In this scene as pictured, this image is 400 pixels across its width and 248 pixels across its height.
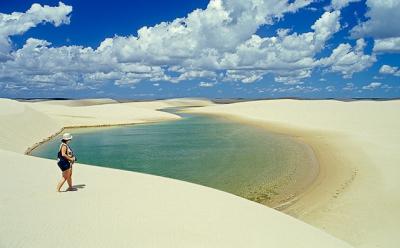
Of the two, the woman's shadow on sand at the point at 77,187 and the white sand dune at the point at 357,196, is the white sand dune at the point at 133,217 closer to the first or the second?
the woman's shadow on sand at the point at 77,187

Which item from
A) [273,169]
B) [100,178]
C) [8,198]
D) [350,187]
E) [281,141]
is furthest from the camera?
[281,141]

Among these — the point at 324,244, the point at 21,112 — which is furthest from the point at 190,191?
the point at 21,112

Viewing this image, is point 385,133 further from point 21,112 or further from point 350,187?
point 21,112

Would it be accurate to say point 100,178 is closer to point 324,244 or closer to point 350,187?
point 324,244

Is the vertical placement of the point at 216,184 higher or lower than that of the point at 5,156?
lower

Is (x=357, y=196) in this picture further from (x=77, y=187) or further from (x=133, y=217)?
(x=77, y=187)

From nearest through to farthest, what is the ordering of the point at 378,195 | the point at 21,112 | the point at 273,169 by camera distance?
the point at 378,195 < the point at 273,169 < the point at 21,112

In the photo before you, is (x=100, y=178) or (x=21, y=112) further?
(x=21, y=112)

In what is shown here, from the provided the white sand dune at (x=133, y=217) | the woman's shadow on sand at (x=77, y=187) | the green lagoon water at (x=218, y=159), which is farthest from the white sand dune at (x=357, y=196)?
the woman's shadow on sand at (x=77, y=187)

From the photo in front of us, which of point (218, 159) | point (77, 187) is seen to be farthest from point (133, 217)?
point (218, 159)
